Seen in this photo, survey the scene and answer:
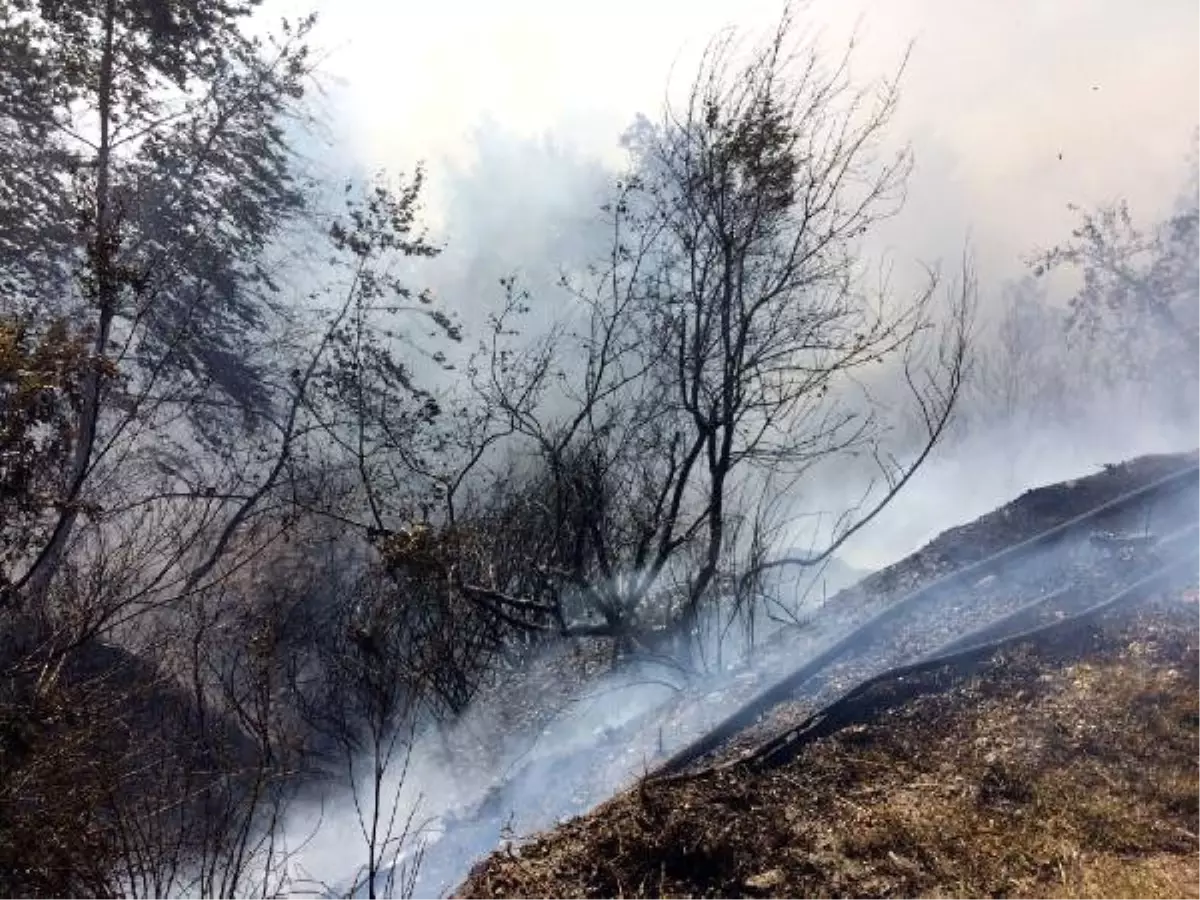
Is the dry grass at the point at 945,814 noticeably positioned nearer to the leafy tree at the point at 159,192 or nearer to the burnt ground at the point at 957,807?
the burnt ground at the point at 957,807

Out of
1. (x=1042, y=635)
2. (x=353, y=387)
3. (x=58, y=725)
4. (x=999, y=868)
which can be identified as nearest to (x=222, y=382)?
(x=353, y=387)

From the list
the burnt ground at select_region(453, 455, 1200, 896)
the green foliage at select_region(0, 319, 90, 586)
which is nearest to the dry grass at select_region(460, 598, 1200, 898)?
the burnt ground at select_region(453, 455, 1200, 896)

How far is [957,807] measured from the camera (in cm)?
456

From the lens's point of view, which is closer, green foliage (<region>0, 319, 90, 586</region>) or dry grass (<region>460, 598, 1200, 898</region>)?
dry grass (<region>460, 598, 1200, 898</region>)

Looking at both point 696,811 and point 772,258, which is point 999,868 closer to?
point 696,811

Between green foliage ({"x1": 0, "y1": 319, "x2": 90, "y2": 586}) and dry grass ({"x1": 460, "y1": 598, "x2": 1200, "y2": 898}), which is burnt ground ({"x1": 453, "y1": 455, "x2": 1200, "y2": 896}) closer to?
dry grass ({"x1": 460, "y1": 598, "x2": 1200, "y2": 898})

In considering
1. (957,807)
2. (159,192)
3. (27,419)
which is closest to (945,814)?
(957,807)

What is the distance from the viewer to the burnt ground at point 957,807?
4070mm

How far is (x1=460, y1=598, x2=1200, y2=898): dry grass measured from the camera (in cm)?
405

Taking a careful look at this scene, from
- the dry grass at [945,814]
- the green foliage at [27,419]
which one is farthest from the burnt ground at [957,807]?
the green foliage at [27,419]

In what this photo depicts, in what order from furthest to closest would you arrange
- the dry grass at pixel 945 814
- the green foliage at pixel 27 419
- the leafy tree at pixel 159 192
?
1. the leafy tree at pixel 159 192
2. the green foliage at pixel 27 419
3. the dry grass at pixel 945 814

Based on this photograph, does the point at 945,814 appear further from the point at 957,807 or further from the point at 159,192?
the point at 159,192

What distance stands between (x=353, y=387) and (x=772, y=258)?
588 cm

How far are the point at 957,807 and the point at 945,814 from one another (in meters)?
0.12
